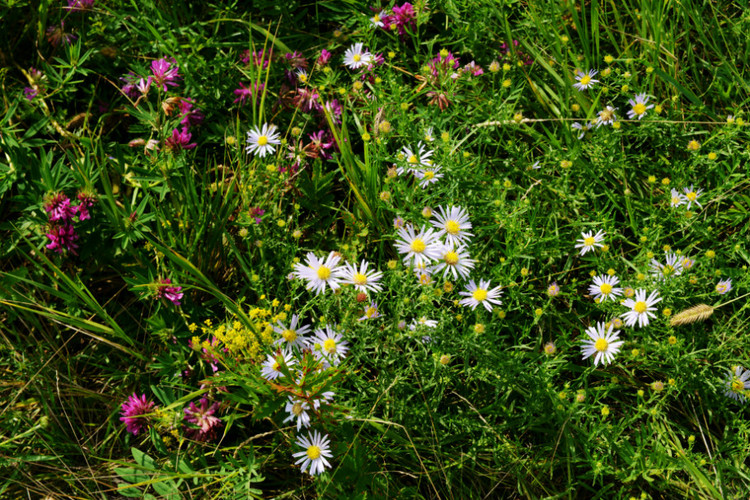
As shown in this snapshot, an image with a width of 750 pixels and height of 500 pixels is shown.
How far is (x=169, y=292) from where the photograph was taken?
93.0 inches

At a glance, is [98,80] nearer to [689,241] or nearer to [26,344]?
[26,344]

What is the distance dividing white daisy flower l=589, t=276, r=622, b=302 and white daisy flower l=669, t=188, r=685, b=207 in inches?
16.2

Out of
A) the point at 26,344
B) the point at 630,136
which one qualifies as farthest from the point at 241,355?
the point at 630,136

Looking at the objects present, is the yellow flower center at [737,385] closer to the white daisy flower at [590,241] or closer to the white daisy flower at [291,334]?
the white daisy flower at [590,241]

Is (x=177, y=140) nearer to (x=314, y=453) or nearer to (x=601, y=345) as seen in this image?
(x=314, y=453)

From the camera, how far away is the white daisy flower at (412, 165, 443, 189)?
7.66ft

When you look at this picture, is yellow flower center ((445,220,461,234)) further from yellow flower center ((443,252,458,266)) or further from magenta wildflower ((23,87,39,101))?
magenta wildflower ((23,87,39,101))

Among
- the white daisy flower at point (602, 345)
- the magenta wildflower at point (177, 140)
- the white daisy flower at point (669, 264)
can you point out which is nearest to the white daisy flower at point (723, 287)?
the white daisy flower at point (669, 264)

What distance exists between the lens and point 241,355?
2236 mm

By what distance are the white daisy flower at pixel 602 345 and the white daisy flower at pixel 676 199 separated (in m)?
0.62

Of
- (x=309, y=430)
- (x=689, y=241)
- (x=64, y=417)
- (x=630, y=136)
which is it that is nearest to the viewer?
(x=309, y=430)

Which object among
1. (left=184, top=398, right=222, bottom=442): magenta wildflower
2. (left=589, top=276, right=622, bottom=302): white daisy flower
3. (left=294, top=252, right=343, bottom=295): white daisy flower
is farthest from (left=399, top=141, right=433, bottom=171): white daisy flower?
(left=184, top=398, right=222, bottom=442): magenta wildflower

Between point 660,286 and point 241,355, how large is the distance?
1579 millimetres

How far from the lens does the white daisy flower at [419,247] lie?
219 cm
